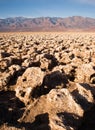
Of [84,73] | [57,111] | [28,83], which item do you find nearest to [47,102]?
[57,111]

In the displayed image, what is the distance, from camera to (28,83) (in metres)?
5.68

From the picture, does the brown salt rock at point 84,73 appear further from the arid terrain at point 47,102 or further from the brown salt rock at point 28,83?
the brown salt rock at point 28,83

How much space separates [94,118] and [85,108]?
312mm

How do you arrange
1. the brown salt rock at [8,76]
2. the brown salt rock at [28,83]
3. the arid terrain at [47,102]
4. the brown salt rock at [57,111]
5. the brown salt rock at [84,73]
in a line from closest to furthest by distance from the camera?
the brown salt rock at [57,111]
the arid terrain at [47,102]
the brown salt rock at [28,83]
the brown salt rock at [8,76]
the brown salt rock at [84,73]

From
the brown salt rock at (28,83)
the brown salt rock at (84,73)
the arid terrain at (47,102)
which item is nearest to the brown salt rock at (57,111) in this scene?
the arid terrain at (47,102)

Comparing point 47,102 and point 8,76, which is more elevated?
point 47,102

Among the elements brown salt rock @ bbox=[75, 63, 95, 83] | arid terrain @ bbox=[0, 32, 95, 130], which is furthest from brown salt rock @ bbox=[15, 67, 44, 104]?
brown salt rock @ bbox=[75, 63, 95, 83]

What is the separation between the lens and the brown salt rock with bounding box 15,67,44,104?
→ 5234 millimetres

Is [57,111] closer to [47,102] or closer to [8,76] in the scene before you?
[47,102]

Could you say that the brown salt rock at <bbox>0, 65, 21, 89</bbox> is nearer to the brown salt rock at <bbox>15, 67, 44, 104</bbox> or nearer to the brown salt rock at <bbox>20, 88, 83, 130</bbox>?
the brown salt rock at <bbox>15, 67, 44, 104</bbox>

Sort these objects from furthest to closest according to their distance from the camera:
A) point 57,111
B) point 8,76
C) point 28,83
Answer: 1. point 8,76
2. point 28,83
3. point 57,111

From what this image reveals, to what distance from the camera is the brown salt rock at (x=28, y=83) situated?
5.23m

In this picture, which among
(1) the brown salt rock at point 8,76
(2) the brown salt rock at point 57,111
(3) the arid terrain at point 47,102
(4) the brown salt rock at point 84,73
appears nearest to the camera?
Result: (2) the brown salt rock at point 57,111

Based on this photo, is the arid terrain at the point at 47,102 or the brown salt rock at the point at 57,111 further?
the arid terrain at the point at 47,102
